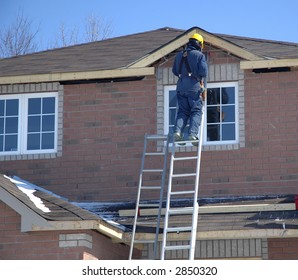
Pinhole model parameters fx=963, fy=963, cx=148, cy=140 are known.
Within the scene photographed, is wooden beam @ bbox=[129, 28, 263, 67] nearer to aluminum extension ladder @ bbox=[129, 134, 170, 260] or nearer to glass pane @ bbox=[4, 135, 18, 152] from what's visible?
aluminum extension ladder @ bbox=[129, 134, 170, 260]

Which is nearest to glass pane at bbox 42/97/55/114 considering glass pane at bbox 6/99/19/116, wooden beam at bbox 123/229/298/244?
glass pane at bbox 6/99/19/116

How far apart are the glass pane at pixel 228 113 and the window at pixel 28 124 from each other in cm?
309

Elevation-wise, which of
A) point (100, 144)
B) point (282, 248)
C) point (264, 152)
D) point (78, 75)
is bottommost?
point (282, 248)

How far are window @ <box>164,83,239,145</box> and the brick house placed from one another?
0.06 ft

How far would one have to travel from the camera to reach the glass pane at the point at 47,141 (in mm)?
17484

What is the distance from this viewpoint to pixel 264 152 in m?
16.5

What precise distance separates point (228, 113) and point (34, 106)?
11.8 feet

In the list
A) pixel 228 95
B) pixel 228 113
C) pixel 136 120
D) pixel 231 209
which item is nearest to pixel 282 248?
pixel 231 209

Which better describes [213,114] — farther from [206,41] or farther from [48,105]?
[48,105]

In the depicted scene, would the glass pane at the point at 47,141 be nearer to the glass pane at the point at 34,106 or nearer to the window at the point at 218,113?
the glass pane at the point at 34,106

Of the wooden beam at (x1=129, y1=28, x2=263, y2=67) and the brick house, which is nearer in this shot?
the brick house

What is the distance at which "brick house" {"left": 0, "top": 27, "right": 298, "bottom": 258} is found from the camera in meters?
16.5

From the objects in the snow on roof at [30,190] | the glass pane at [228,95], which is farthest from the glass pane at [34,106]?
the glass pane at [228,95]
